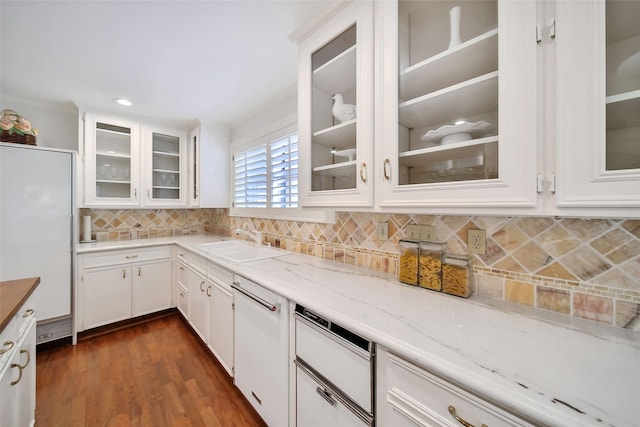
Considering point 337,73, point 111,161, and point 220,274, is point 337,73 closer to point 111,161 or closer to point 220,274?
point 220,274

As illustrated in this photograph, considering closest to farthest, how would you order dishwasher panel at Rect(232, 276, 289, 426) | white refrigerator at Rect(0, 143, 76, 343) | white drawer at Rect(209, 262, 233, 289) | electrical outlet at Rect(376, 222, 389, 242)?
dishwasher panel at Rect(232, 276, 289, 426), electrical outlet at Rect(376, 222, 389, 242), white drawer at Rect(209, 262, 233, 289), white refrigerator at Rect(0, 143, 76, 343)

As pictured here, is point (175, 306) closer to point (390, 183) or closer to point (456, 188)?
point (390, 183)

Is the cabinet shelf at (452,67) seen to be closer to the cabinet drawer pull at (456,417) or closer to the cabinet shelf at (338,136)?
the cabinet shelf at (338,136)

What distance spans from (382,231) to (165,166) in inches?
114

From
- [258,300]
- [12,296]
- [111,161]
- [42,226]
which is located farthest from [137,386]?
[111,161]

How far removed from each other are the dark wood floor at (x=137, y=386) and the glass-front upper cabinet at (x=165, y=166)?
61.0 inches

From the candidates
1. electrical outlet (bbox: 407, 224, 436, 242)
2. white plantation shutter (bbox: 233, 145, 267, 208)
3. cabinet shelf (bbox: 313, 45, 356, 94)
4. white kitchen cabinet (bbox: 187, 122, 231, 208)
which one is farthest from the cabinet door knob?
white kitchen cabinet (bbox: 187, 122, 231, 208)

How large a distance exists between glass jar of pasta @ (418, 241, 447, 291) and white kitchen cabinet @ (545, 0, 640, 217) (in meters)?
0.53

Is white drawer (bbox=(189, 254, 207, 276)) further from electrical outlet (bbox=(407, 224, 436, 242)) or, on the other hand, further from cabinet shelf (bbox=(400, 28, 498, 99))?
cabinet shelf (bbox=(400, 28, 498, 99))

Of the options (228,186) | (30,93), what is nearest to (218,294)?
(228,186)

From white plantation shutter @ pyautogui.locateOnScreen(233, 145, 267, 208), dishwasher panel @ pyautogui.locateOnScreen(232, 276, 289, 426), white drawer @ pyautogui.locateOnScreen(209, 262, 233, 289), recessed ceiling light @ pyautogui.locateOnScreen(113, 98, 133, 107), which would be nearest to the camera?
dishwasher panel @ pyautogui.locateOnScreen(232, 276, 289, 426)

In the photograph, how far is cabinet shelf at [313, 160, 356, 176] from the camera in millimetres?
1233

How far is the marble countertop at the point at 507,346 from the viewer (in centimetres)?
50

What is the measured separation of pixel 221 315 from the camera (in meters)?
1.77
